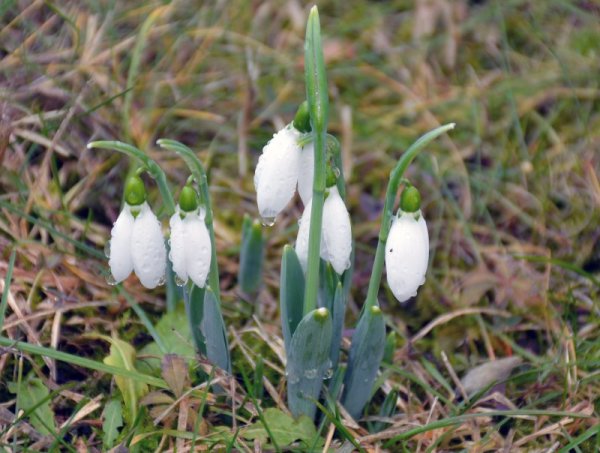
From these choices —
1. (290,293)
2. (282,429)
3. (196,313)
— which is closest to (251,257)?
(196,313)

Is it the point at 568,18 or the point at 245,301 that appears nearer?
the point at 245,301

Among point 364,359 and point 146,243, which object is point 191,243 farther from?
point 364,359

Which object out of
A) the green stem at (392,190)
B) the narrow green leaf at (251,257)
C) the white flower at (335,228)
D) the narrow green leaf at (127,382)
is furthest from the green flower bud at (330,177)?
the narrow green leaf at (127,382)

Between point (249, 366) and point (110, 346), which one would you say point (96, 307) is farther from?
point (249, 366)

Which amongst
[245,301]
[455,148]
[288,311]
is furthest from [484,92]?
[288,311]

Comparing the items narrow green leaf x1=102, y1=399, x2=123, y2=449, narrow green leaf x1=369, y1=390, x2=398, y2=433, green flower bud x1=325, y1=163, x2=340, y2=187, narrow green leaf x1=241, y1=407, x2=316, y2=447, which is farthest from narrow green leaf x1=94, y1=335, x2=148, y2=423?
green flower bud x1=325, y1=163, x2=340, y2=187
